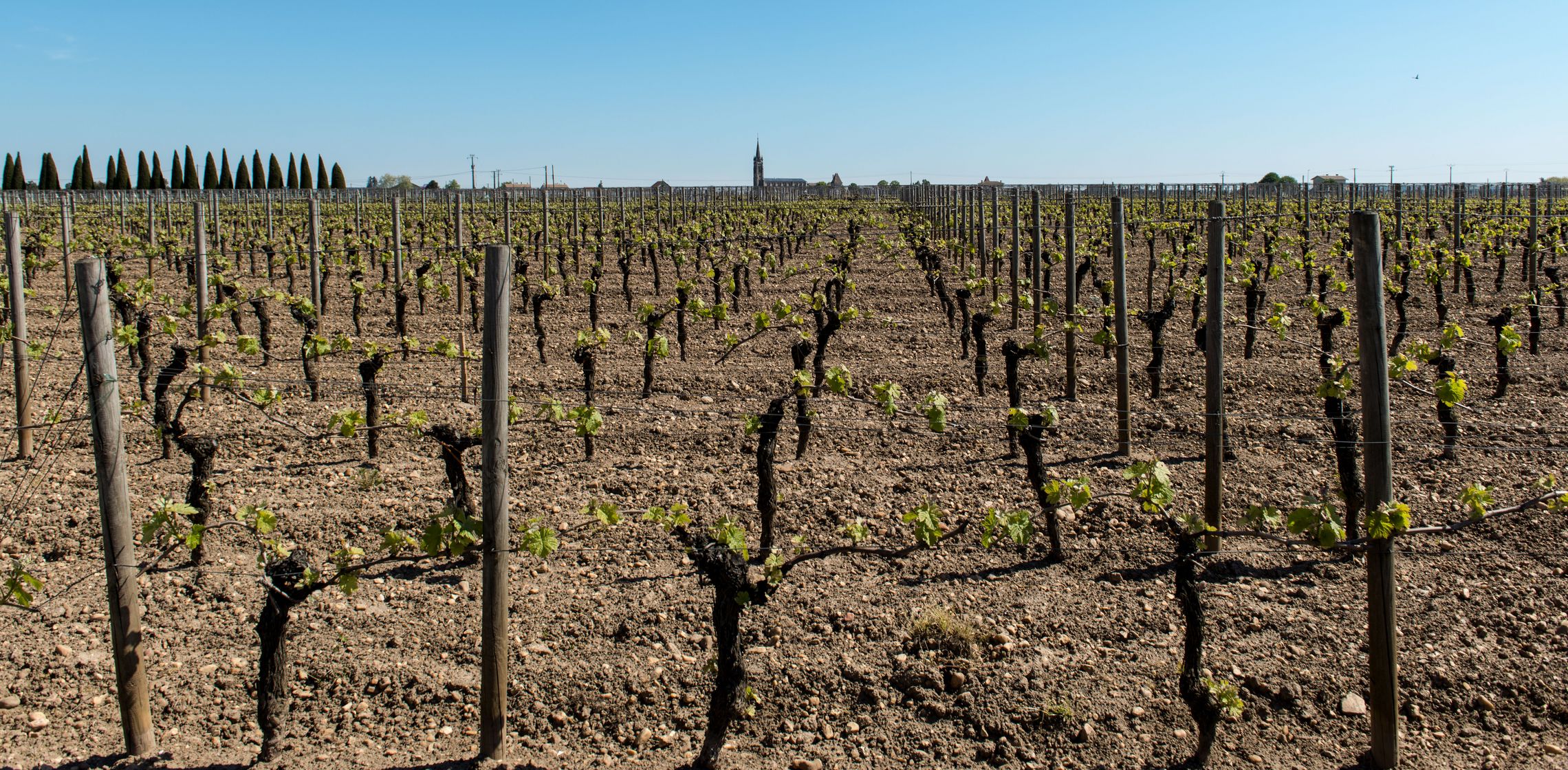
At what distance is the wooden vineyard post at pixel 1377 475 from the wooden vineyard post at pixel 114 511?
4.69 meters

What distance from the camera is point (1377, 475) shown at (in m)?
4.20

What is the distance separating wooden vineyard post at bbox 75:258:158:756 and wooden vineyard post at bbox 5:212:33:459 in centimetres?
417

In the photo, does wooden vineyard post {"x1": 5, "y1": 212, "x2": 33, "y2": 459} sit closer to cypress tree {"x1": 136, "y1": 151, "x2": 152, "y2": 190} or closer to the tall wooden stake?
the tall wooden stake

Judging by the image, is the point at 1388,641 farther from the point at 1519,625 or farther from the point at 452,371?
the point at 452,371

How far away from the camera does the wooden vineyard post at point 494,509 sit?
4305mm

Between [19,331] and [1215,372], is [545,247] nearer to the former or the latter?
[19,331]

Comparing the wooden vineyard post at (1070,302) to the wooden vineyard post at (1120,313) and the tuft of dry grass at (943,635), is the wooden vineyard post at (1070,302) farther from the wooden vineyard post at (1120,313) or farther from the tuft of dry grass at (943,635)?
the tuft of dry grass at (943,635)

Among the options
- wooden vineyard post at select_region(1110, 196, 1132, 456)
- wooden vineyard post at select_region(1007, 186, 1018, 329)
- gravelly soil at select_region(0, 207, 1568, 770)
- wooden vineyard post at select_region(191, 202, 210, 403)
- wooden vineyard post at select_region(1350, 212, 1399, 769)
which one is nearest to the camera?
wooden vineyard post at select_region(1350, 212, 1399, 769)

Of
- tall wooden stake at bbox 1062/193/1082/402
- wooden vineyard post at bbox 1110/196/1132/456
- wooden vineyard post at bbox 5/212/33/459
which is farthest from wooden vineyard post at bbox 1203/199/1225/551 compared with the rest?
wooden vineyard post at bbox 5/212/33/459

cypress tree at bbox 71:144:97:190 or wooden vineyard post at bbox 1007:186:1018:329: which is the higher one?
cypress tree at bbox 71:144:97:190

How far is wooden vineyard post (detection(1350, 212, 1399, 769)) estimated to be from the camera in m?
4.20

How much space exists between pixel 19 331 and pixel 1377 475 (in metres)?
8.56

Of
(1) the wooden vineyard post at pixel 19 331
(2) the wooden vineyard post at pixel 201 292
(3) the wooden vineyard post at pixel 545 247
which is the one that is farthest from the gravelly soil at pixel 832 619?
(3) the wooden vineyard post at pixel 545 247

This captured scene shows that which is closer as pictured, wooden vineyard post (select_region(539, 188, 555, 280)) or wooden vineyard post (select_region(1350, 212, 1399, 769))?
wooden vineyard post (select_region(1350, 212, 1399, 769))
